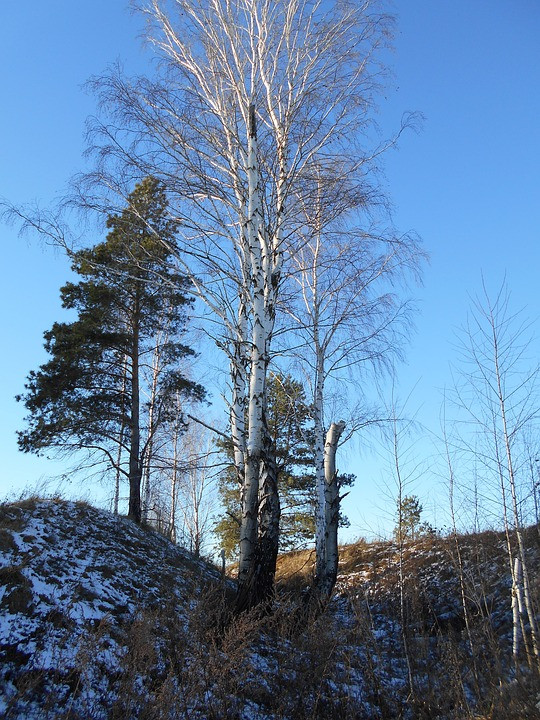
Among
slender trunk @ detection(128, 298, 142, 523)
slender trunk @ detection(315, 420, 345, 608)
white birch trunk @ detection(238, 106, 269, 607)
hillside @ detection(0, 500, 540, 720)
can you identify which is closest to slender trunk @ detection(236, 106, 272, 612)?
white birch trunk @ detection(238, 106, 269, 607)

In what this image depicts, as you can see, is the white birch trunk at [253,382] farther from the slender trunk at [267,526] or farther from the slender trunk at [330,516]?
the slender trunk at [330,516]

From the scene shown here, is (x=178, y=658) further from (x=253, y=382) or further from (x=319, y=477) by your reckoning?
(x=319, y=477)

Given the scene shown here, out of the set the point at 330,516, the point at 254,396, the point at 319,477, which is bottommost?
the point at 330,516

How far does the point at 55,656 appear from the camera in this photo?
16.4 ft

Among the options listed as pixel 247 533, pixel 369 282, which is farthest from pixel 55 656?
pixel 369 282

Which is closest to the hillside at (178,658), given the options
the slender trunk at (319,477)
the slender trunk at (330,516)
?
the slender trunk at (330,516)

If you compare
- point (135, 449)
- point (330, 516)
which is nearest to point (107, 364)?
point (135, 449)

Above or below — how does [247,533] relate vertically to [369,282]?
below

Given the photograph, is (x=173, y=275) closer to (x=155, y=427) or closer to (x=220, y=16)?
(x=155, y=427)

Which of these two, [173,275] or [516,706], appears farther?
[173,275]

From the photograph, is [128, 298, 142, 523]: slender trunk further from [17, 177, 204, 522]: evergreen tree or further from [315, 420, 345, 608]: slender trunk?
[315, 420, 345, 608]: slender trunk

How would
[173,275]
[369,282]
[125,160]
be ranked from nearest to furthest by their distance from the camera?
[125,160], [369,282], [173,275]

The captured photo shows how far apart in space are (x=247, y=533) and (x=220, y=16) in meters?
7.81

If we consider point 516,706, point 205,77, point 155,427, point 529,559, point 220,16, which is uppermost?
point 220,16
